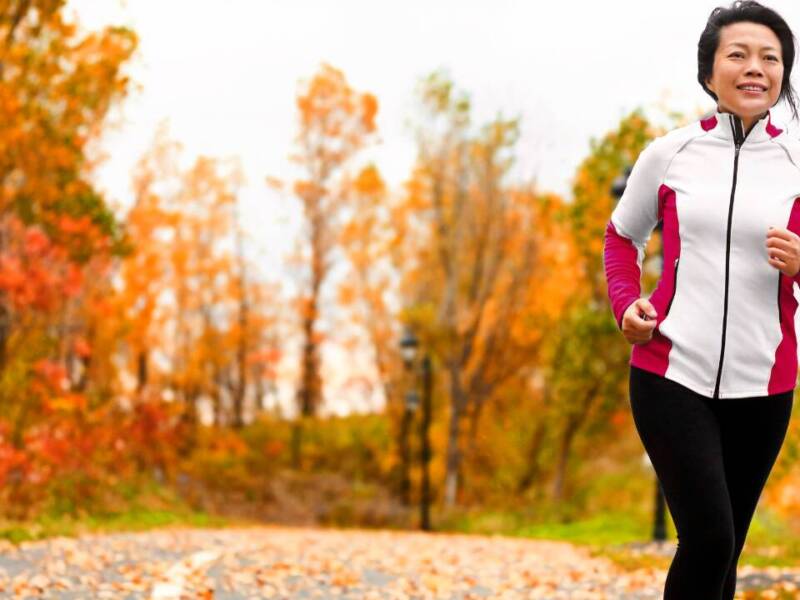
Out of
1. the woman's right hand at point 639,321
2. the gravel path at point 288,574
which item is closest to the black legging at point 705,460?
the woman's right hand at point 639,321

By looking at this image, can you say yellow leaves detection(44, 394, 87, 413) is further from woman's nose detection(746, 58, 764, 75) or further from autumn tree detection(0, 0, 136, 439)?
woman's nose detection(746, 58, 764, 75)

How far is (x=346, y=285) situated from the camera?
106ft

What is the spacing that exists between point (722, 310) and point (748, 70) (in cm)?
71

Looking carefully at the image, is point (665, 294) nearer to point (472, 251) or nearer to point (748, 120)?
point (748, 120)

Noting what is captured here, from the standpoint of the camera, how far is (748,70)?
320 centimetres

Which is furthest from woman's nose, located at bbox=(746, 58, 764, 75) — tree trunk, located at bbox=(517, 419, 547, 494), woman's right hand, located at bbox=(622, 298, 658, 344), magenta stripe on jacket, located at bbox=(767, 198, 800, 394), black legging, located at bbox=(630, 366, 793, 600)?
tree trunk, located at bbox=(517, 419, 547, 494)

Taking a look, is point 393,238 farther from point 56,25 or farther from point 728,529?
point 728,529

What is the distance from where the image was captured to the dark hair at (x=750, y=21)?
129 inches

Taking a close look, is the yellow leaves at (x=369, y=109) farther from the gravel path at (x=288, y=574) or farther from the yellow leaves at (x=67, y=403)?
the gravel path at (x=288, y=574)

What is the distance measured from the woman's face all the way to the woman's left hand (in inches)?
15.2

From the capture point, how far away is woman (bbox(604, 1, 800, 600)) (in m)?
3.05

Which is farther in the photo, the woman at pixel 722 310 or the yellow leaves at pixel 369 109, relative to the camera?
the yellow leaves at pixel 369 109

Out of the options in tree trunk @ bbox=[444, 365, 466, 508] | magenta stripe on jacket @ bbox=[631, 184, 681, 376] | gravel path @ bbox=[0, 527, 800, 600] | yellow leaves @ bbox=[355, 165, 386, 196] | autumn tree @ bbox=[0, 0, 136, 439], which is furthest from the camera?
yellow leaves @ bbox=[355, 165, 386, 196]

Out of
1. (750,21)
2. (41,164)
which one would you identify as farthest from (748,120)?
(41,164)
